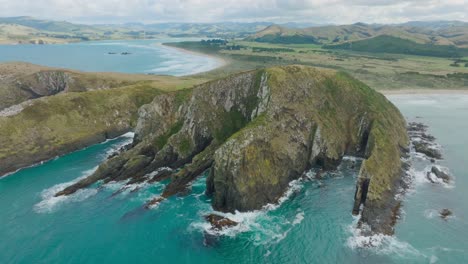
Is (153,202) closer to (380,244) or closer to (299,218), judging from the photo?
(299,218)

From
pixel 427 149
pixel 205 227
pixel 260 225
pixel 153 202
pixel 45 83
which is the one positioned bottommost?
pixel 153 202

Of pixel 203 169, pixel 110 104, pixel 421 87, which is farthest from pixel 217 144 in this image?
pixel 421 87

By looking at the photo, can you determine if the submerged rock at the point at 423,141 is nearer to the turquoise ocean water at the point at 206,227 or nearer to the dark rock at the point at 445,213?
the turquoise ocean water at the point at 206,227

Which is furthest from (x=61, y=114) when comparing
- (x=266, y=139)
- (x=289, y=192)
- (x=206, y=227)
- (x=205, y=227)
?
(x=289, y=192)

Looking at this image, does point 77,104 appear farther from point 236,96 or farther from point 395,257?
point 395,257

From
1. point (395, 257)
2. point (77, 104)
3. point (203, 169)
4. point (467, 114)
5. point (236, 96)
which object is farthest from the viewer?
point (467, 114)
